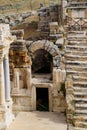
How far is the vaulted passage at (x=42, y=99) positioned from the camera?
1952cm

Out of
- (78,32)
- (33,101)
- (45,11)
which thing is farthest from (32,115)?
(45,11)

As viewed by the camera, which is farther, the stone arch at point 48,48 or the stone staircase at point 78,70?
the stone arch at point 48,48

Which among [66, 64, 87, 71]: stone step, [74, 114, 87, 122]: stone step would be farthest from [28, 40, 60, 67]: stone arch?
[74, 114, 87, 122]: stone step

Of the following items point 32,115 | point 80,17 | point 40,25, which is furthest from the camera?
point 40,25

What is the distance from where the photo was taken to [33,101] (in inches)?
760

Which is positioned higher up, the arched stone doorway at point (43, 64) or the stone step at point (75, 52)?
the stone step at point (75, 52)

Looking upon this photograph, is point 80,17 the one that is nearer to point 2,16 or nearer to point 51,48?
point 51,48

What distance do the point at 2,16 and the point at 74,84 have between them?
18.0 m

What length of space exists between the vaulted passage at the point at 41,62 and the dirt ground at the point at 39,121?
2937mm

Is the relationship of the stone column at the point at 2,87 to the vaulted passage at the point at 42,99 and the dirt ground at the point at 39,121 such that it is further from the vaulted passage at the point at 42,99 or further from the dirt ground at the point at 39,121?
the vaulted passage at the point at 42,99

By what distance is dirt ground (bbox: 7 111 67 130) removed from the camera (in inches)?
648

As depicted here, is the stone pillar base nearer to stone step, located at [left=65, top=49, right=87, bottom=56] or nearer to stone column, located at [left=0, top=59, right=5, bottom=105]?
stone column, located at [left=0, top=59, right=5, bottom=105]

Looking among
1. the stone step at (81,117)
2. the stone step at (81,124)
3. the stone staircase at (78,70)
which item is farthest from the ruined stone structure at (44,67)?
the stone step at (81,124)

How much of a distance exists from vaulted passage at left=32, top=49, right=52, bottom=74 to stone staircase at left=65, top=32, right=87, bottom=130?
2112 millimetres
